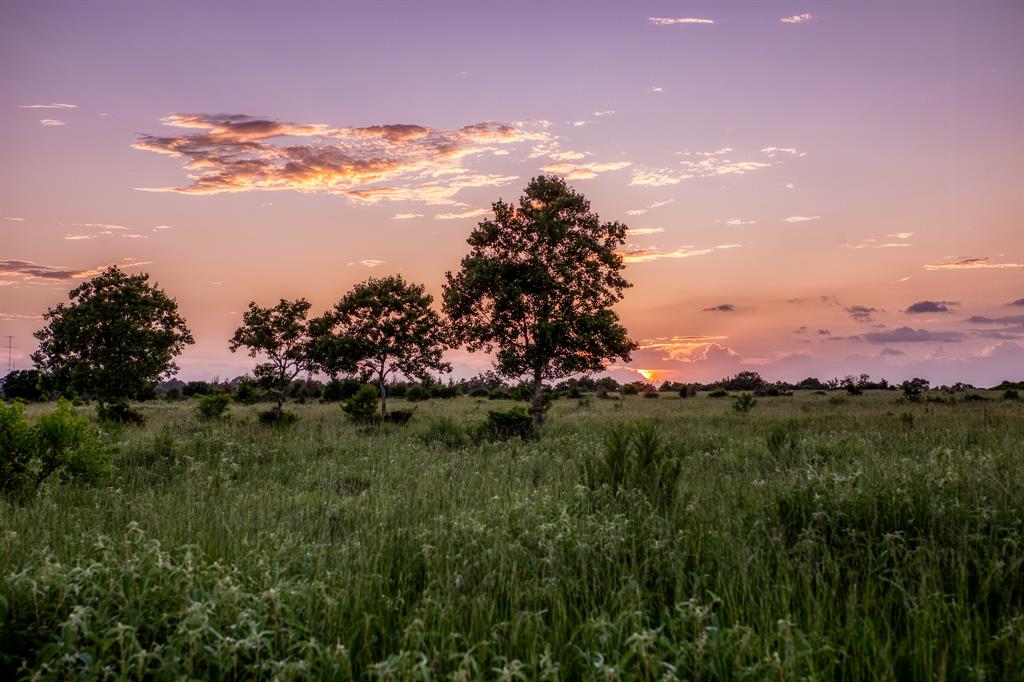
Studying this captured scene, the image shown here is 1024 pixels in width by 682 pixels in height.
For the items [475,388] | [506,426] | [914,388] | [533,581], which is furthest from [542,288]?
[475,388]

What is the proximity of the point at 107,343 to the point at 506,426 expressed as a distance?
20469mm

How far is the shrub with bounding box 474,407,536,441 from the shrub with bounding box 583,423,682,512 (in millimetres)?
9993

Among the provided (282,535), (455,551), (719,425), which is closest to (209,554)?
(282,535)

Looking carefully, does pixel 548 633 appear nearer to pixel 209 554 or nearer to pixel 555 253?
pixel 209 554

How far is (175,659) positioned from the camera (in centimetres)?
353

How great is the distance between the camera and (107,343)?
27.6 metres

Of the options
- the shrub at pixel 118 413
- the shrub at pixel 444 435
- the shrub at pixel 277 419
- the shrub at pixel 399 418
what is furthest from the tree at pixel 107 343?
the shrub at pixel 444 435

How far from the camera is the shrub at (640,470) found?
8.06 meters

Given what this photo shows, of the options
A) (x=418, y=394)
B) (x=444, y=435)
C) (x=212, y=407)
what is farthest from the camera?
(x=418, y=394)

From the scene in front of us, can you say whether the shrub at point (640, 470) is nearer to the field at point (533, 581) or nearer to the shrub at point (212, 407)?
the field at point (533, 581)

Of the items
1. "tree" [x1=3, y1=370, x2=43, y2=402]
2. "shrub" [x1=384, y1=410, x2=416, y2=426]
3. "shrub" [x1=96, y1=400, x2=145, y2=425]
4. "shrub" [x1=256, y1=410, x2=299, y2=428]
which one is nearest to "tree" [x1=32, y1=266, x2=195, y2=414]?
"shrub" [x1=96, y1=400, x2=145, y2=425]

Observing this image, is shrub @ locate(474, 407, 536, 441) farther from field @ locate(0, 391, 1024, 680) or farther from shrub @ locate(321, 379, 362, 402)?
shrub @ locate(321, 379, 362, 402)

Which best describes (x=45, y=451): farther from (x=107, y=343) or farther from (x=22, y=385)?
(x=22, y=385)

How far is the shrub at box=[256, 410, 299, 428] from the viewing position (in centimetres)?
2430
